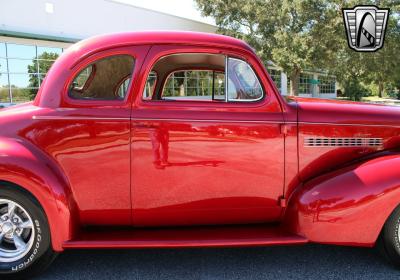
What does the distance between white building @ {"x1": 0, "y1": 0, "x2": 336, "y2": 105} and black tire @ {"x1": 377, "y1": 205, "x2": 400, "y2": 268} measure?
18173 millimetres

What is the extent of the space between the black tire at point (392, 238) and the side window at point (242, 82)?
1435 millimetres

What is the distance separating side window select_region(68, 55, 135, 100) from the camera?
321 cm

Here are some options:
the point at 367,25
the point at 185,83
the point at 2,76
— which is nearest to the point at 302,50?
the point at 367,25

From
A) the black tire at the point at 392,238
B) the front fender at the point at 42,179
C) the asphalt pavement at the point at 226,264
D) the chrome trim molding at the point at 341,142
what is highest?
the chrome trim molding at the point at 341,142

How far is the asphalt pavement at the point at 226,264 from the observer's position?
3.14 meters

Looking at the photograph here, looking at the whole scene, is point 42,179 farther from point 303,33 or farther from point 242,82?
point 303,33

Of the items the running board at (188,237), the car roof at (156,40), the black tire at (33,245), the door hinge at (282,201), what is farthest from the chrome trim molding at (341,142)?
the black tire at (33,245)

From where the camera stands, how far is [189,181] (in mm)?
3133

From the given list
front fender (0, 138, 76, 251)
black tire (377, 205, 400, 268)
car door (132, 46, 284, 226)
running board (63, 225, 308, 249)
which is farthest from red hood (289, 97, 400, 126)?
front fender (0, 138, 76, 251)

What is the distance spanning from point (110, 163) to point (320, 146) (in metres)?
1.74

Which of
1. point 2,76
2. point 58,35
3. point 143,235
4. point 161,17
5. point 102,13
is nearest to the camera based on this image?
point 143,235

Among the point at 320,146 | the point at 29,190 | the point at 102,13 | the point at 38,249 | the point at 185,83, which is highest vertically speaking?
Answer: the point at 102,13

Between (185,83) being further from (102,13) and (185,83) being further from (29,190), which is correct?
(102,13)

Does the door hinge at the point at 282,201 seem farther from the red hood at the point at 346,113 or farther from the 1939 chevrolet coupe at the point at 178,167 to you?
the red hood at the point at 346,113
